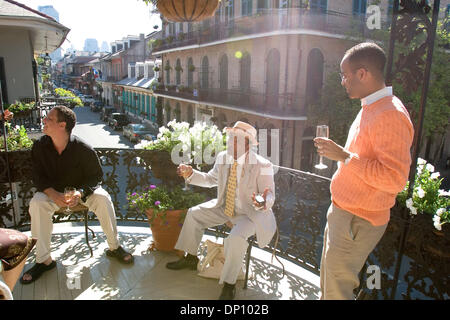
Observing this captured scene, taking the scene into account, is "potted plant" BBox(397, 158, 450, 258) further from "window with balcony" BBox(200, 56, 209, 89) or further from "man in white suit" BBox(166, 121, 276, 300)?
"window with balcony" BBox(200, 56, 209, 89)

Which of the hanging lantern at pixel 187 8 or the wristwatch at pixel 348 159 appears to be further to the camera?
the hanging lantern at pixel 187 8

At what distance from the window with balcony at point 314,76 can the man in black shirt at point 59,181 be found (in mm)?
15821

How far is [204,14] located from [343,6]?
16277 millimetres

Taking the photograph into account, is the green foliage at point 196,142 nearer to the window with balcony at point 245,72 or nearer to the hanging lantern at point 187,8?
the hanging lantern at point 187,8

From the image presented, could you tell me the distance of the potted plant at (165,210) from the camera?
432cm

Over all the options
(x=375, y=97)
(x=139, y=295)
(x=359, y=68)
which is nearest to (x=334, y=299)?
(x=375, y=97)

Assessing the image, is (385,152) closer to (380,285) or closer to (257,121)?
(380,285)

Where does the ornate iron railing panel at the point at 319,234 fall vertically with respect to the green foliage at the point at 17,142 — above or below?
below

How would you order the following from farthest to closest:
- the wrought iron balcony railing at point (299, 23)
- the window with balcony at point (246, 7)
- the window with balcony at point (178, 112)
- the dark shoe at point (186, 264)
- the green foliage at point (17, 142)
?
1. the window with balcony at point (178, 112)
2. the window with balcony at point (246, 7)
3. the wrought iron balcony railing at point (299, 23)
4. the green foliage at point (17, 142)
5. the dark shoe at point (186, 264)

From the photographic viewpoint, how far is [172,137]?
5055 mm

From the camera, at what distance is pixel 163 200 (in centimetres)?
445

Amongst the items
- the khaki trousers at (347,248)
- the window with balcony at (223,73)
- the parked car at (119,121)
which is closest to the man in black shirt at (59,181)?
the khaki trousers at (347,248)

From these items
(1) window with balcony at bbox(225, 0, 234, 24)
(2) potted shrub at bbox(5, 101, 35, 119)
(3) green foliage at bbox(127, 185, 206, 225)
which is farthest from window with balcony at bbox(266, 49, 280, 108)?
(3) green foliage at bbox(127, 185, 206, 225)

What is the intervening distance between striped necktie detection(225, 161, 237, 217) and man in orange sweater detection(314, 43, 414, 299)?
123cm
